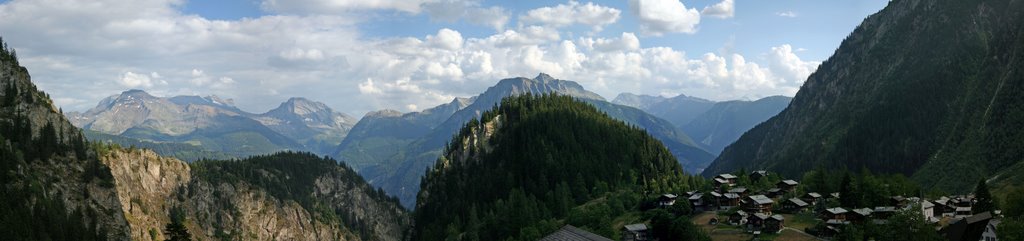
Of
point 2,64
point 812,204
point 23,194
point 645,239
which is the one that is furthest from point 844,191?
point 2,64

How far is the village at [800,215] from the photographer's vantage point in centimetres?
11715

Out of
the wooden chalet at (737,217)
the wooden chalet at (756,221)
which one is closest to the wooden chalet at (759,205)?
the wooden chalet at (737,217)

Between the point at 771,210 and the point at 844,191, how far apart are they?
1565cm

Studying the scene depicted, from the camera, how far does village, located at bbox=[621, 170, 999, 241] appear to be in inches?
4612

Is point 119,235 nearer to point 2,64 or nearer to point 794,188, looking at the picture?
point 2,64

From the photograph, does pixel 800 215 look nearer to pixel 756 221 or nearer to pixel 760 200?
pixel 760 200

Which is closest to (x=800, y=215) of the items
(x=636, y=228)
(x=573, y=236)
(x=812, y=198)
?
(x=812, y=198)

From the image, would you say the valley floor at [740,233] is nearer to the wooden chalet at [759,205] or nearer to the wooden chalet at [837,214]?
the wooden chalet at [759,205]

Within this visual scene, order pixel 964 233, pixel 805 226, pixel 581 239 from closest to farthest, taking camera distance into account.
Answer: pixel 581 239
pixel 964 233
pixel 805 226

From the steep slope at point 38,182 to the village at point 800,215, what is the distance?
131793 millimetres

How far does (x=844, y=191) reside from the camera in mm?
140500

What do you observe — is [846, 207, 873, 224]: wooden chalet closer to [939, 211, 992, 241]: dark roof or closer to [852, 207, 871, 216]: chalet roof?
[852, 207, 871, 216]: chalet roof

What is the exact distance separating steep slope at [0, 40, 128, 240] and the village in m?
132

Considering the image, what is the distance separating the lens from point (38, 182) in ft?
573
